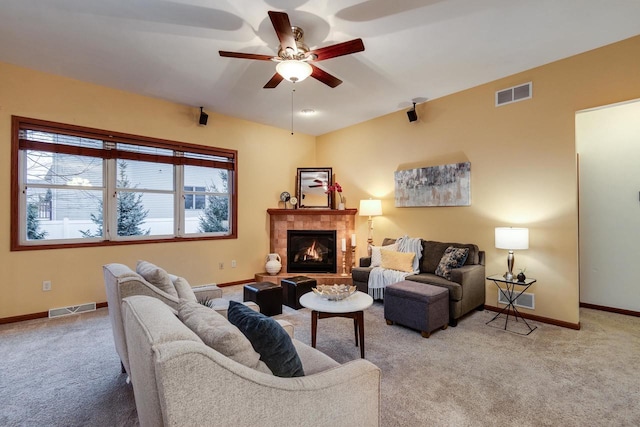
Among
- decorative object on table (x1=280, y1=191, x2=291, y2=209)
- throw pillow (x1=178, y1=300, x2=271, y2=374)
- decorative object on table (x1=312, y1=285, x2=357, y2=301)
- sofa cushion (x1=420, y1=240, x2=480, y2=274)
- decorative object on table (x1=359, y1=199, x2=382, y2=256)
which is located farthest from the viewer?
decorative object on table (x1=280, y1=191, x2=291, y2=209)

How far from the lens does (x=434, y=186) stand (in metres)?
4.43

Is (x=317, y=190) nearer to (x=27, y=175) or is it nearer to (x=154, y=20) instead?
(x=154, y=20)

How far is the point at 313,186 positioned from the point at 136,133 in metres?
3.09

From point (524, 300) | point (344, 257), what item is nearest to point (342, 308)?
point (524, 300)

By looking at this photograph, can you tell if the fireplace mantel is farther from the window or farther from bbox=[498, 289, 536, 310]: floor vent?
bbox=[498, 289, 536, 310]: floor vent

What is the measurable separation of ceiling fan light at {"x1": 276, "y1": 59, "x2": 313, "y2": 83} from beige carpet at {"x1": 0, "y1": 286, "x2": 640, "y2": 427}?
252cm

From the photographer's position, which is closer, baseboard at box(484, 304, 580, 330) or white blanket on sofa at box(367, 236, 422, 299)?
baseboard at box(484, 304, 580, 330)

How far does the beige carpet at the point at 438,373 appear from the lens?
1.90 m

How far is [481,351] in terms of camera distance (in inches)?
109

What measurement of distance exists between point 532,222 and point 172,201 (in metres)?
5.06

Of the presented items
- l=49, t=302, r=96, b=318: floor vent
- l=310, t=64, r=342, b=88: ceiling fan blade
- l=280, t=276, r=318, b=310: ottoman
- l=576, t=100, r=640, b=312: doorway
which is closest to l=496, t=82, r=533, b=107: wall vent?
l=576, t=100, r=640, b=312: doorway

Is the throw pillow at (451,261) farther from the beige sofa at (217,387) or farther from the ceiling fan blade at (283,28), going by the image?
the ceiling fan blade at (283,28)

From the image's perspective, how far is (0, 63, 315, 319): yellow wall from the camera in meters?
3.47

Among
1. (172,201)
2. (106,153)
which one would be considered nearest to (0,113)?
(106,153)
